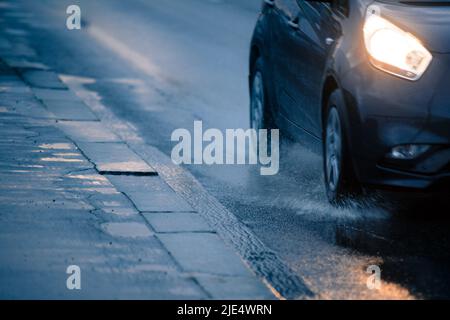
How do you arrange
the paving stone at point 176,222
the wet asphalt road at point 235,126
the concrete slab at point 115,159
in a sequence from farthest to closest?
1. the concrete slab at point 115,159
2. the paving stone at point 176,222
3. the wet asphalt road at point 235,126

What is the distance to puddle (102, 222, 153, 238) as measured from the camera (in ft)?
23.0

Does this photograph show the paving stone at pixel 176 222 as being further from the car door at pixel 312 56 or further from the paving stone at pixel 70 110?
the paving stone at pixel 70 110

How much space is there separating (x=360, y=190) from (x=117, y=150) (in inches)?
106

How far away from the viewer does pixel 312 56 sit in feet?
26.7

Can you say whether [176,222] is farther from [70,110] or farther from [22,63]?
[22,63]

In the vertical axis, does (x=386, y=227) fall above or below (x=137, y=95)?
above

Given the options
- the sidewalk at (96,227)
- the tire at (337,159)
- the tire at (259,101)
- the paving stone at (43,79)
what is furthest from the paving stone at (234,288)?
the paving stone at (43,79)

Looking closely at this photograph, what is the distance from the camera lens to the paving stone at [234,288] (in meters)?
5.91

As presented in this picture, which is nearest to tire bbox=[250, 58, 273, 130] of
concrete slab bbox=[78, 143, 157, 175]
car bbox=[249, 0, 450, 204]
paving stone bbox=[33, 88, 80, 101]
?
concrete slab bbox=[78, 143, 157, 175]

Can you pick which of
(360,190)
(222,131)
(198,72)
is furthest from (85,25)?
(360,190)

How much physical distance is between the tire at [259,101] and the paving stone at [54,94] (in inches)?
108

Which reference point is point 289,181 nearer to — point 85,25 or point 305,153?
point 305,153

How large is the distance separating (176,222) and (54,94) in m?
5.52

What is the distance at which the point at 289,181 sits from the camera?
9.09 m
